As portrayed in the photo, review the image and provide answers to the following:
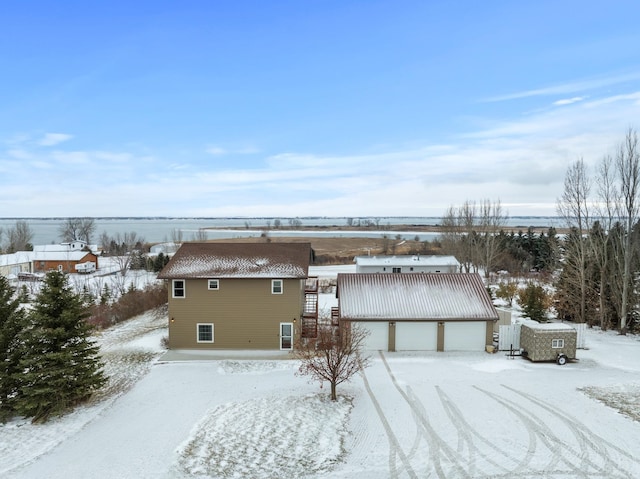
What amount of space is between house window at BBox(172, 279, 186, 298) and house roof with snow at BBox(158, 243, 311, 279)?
49 cm

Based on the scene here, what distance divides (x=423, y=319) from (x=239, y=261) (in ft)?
35.5

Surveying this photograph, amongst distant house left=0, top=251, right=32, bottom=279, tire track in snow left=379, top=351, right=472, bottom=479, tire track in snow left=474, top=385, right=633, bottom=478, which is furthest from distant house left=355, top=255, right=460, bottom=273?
distant house left=0, top=251, right=32, bottom=279

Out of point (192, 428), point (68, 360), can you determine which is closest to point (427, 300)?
point (192, 428)

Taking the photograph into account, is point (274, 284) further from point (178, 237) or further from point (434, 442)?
point (178, 237)

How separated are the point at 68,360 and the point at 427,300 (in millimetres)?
17616

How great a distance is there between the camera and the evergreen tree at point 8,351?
15.1 meters

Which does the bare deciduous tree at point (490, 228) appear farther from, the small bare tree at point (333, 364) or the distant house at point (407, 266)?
the small bare tree at point (333, 364)

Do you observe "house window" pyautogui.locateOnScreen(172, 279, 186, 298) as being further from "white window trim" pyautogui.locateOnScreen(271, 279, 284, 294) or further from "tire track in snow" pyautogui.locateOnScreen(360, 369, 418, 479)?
"tire track in snow" pyautogui.locateOnScreen(360, 369, 418, 479)

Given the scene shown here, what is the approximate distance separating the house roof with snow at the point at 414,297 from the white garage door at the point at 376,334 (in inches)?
15.1

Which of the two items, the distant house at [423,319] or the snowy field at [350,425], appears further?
the distant house at [423,319]

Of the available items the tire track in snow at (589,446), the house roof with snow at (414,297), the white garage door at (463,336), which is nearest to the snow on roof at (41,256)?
the house roof with snow at (414,297)

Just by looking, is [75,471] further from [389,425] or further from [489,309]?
[489,309]

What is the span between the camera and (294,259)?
2412 centimetres

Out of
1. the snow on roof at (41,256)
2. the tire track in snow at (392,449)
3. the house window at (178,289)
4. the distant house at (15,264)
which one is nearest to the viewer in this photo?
the tire track in snow at (392,449)
